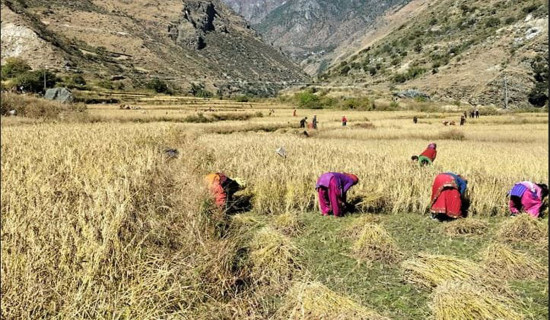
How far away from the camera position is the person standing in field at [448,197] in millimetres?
8984

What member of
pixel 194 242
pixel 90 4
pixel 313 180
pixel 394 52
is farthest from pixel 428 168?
pixel 90 4

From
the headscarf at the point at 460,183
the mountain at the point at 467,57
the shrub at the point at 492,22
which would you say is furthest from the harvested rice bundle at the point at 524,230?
the shrub at the point at 492,22

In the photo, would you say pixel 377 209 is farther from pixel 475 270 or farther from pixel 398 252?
pixel 475 270

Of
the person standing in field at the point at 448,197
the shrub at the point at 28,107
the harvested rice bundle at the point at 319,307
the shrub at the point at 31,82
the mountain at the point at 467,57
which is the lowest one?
the harvested rice bundle at the point at 319,307

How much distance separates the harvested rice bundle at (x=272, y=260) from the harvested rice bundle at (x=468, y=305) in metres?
2.06

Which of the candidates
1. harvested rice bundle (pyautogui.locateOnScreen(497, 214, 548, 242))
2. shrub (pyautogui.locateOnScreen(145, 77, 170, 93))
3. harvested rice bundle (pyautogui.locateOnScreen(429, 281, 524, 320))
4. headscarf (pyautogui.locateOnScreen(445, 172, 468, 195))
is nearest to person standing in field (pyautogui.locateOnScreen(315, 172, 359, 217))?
headscarf (pyautogui.locateOnScreen(445, 172, 468, 195))

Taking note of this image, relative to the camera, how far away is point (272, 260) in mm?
6238

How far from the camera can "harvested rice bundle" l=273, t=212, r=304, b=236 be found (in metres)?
8.21

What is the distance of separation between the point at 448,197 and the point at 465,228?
2.88 ft

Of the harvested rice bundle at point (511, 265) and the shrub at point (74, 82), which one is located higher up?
the shrub at point (74, 82)

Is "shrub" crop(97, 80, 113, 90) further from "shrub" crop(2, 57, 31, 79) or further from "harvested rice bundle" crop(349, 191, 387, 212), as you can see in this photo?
"harvested rice bundle" crop(349, 191, 387, 212)

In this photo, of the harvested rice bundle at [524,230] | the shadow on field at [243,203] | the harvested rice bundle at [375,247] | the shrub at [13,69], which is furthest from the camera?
the shrub at [13,69]

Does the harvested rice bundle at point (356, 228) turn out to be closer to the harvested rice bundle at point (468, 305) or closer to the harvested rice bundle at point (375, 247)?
the harvested rice bundle at point (375, 247)

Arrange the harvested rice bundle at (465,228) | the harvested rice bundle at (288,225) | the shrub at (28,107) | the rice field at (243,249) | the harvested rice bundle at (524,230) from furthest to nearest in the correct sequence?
the shrub at (28,107) → the harvested rice bundle at (465,228) → the harvested rice bundle at (288,225) → the harvested rice bundle at (524,230) → the rice field at (243,249)
